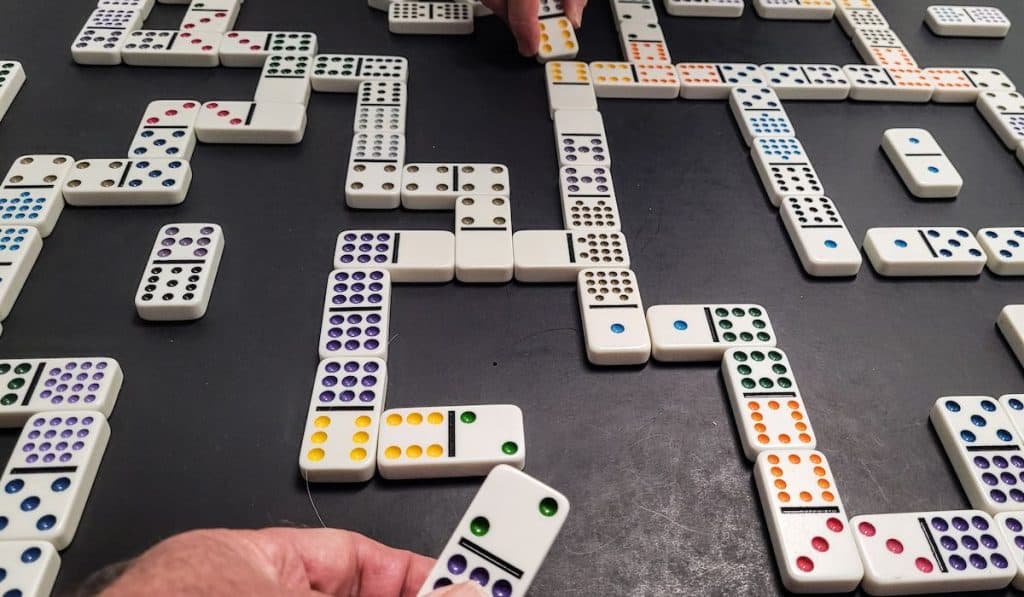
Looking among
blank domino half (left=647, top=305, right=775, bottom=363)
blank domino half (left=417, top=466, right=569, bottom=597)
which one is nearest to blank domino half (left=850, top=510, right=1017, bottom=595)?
blank domino half (left=647, top=305, right=775, bottom=363)

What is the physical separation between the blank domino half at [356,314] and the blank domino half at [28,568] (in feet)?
1.43

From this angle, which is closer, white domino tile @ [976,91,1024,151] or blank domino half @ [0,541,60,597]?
blank domino half @ [0,541,60,597]

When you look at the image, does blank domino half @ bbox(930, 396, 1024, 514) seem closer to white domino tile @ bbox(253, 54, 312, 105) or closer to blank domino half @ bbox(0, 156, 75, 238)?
white domino tile @ bbox(253, 54, 312, 105)

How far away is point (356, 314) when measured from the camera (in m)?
1.26

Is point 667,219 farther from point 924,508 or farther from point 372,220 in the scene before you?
point 924,508

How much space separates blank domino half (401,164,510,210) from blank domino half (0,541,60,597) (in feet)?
2.67

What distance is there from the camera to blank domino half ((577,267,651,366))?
1225 mm

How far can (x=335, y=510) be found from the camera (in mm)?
1041

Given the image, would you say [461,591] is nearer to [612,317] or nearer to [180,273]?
[612,317]

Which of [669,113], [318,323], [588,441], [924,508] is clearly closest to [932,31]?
[669,113]

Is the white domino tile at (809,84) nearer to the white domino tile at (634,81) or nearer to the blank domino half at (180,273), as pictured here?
the white domino tile at (634,81)

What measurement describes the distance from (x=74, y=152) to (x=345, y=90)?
561 millimetres

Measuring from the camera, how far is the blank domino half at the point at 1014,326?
1292 millimetres

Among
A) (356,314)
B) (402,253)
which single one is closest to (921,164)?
(402,253)
